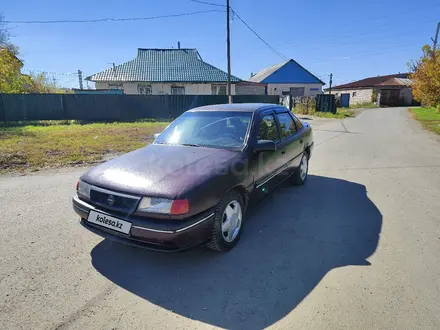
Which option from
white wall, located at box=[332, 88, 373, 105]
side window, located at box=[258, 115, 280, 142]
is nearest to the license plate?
side window, located at box=[258, 115, 280, 142]

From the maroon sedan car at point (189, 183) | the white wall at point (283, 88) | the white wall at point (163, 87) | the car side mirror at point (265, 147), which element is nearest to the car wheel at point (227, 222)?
the maroon sedan car at point (189, 183)

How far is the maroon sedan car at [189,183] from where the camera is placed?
2438 mm

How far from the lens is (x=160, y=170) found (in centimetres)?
279

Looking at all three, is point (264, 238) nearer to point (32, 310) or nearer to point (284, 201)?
point (284, 201)

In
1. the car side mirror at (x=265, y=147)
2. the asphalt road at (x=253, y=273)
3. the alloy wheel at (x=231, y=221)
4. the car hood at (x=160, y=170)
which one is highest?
the car side mirror at (x=265, y=147)

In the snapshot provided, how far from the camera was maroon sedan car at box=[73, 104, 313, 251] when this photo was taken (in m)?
2.44

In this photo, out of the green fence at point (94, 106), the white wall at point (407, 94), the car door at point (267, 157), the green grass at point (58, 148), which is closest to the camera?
the car door at point (267, 157)

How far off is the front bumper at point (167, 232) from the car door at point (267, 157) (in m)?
1.11

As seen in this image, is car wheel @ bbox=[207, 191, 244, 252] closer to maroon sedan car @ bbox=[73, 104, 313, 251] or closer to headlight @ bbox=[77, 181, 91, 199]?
maroon sedan car @ bbox=[73, 104, 313, 251]

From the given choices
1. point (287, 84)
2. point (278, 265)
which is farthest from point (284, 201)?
point (287, 84)

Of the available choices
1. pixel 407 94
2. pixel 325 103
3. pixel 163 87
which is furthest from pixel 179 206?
pixel 407 94

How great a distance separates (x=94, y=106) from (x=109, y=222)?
16695 millimetres

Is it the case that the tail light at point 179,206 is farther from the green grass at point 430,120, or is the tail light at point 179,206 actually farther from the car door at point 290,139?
the green grass at point 430,120

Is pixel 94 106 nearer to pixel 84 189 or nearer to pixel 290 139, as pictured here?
pixel 290 139
